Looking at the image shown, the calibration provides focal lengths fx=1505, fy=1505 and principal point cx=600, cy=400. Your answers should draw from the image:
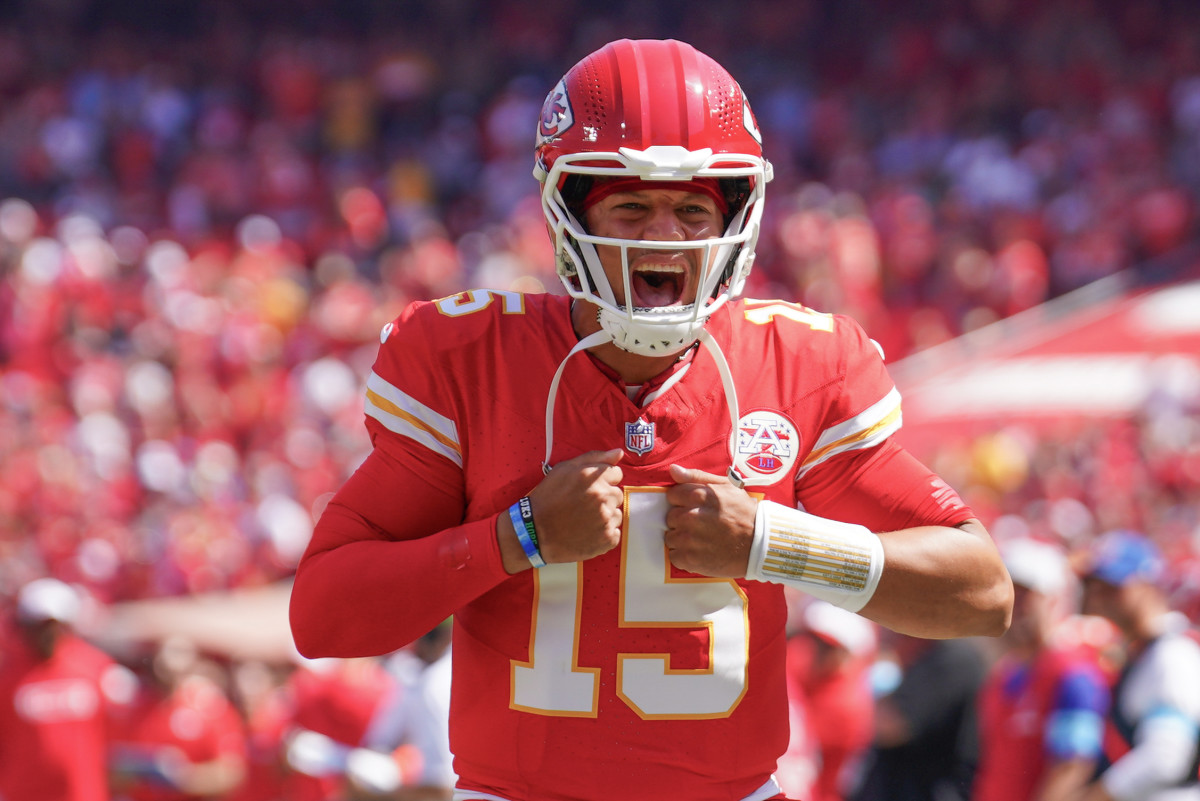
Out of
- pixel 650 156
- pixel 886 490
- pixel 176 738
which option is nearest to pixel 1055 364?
pixel 176 738

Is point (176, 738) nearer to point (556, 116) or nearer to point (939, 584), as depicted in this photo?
point (556, 116)

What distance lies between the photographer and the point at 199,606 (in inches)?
338

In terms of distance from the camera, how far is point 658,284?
2238 mm

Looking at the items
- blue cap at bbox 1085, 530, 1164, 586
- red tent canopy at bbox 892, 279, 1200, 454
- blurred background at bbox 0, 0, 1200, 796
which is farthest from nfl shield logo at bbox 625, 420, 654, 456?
red tent canopy at bbox 892, 279, 1200, 454

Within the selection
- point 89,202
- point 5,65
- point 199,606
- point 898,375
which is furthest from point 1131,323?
point 5,65

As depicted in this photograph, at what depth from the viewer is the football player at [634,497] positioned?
7.02ft

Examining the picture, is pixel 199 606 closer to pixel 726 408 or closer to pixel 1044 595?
pixel 1044 595

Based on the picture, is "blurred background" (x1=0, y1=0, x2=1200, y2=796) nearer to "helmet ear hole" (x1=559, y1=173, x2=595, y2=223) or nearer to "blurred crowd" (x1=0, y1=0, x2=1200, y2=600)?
"blurred crowd" (x1=0, y1=0, x2=1200, y2=600)

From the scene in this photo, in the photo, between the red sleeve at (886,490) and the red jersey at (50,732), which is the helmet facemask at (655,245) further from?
the red jersey at (50,732)

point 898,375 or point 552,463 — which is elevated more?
point 552,463

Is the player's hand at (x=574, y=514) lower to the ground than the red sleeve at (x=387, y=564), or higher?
higher

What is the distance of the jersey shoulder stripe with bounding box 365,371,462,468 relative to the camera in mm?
2229

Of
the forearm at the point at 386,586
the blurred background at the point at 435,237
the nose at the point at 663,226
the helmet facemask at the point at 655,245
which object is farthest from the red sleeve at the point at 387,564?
the blurred background at the point at 435,237

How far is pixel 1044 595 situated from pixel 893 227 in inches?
319
